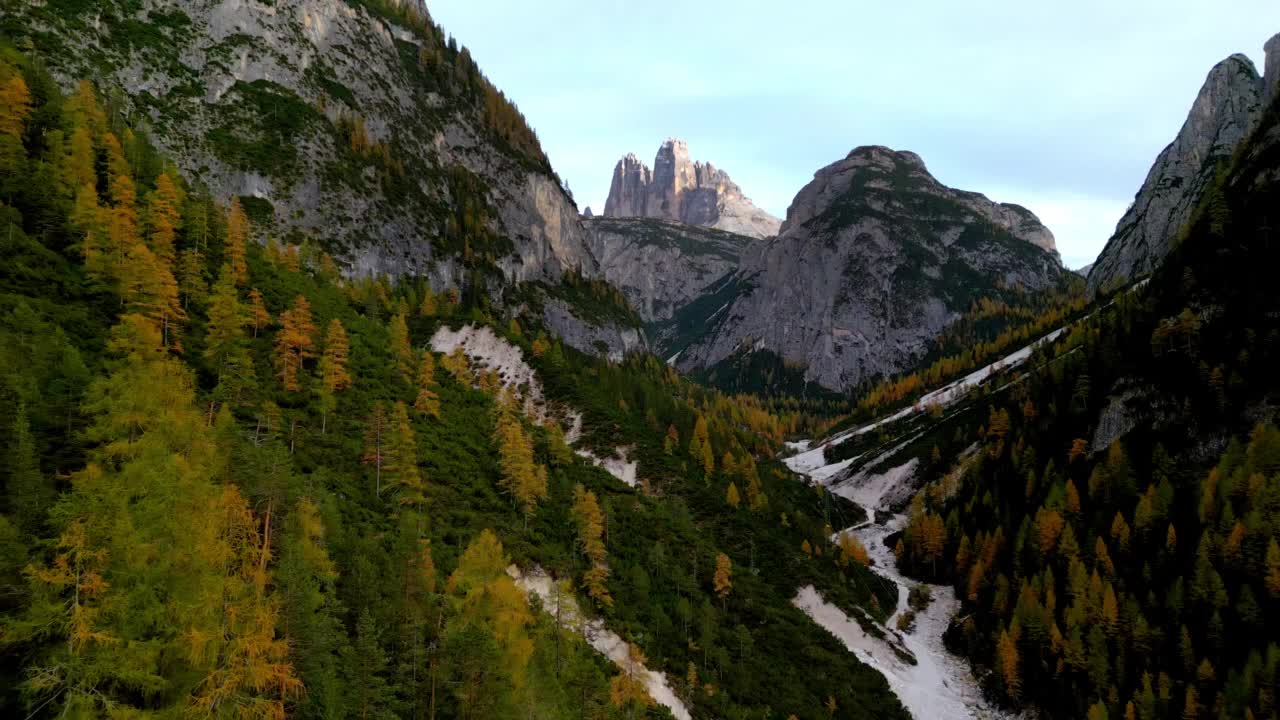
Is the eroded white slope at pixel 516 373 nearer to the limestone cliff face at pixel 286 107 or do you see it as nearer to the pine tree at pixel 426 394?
the pine tree at pixel 426 394

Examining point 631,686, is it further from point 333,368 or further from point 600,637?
point 333,368

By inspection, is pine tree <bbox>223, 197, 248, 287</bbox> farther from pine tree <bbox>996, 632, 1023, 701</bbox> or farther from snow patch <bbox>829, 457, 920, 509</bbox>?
snow patch <bbox>829, 457, 920, 509</bbox>

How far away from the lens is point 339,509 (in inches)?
1746

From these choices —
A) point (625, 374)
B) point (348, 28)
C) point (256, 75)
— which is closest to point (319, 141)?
point (256, 75)

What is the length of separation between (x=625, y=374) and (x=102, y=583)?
151143 millimetres

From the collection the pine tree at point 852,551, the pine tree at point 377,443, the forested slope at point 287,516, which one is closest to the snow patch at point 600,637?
the forested slope at point 287,516

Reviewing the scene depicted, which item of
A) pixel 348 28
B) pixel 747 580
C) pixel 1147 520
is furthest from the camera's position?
pixel 348 28

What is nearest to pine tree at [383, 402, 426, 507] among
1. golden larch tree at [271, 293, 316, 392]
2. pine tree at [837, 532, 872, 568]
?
golden larch tree at [271, 293, 316, 392]

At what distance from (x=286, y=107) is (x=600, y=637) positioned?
154m

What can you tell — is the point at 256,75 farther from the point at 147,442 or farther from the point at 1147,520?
the point at 1147,520

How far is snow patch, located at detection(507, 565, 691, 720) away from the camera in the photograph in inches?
1957

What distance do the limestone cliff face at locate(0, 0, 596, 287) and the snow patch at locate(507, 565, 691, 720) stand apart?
115 meters

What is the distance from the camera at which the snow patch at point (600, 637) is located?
163 feet

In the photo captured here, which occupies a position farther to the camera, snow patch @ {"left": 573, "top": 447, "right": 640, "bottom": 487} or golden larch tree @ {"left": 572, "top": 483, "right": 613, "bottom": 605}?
snow patch @ {"left": 573, "top": 447, "right": 640, "bottom": 487}
